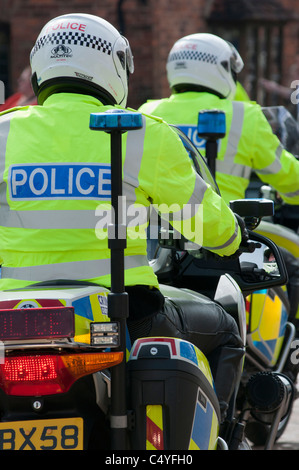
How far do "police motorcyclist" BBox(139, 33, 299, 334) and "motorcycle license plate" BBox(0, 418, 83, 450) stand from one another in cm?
279

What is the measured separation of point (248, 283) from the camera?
4055mm

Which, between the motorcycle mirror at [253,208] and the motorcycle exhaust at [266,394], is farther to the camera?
the motorcycle exhaust at [266,394]

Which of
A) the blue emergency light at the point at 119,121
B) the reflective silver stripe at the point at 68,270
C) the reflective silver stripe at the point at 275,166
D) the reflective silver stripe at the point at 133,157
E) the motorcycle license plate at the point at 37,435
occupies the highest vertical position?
the blue emergency light at the point at 119,121

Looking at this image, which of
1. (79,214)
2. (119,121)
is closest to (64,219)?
(79,214)

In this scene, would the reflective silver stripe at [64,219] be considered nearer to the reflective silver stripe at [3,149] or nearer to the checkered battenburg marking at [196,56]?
the reflective silver stripe at [3,149]

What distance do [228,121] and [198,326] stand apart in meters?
2.24

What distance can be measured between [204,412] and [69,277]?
1.95 feet

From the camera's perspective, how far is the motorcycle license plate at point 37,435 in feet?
9.37

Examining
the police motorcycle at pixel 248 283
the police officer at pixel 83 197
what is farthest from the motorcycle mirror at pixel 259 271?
the police officer at pixel 83 197

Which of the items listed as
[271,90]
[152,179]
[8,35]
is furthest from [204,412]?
[271,90]

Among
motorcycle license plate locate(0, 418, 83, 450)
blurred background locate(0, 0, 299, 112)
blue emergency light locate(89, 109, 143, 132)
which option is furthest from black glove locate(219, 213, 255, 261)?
blurred background locate(0, 0, 299, 112)

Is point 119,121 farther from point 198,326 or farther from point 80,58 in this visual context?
point 198,326

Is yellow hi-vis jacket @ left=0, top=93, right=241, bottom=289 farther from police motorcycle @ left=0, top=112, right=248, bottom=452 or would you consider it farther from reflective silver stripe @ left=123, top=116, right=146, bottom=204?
police motorcycle @ left=0, top=112, right=248, bottom=452

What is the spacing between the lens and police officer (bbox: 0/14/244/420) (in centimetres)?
318
